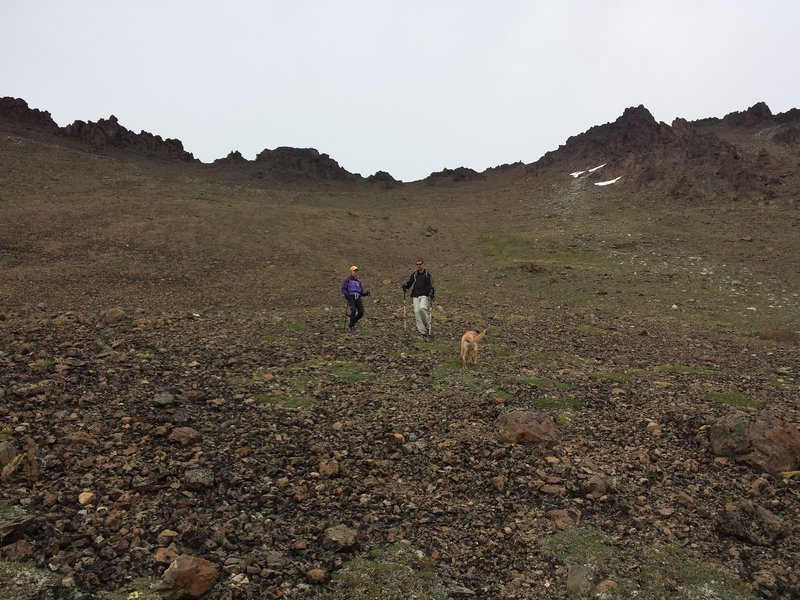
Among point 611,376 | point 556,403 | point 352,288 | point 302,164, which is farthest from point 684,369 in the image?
point 302,164

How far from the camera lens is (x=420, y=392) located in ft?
40.5

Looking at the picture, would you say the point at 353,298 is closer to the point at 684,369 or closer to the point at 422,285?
the point at 422,285

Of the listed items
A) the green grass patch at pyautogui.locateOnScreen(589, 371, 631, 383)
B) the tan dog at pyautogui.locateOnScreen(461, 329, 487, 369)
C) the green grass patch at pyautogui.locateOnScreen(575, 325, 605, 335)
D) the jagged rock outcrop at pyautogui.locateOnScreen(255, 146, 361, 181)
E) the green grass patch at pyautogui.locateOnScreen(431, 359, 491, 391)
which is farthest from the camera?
the jagged rock outcrop at pyautogui.locateOnScreen(255, 146, 361, 181)

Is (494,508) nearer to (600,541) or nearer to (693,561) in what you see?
(600,541)

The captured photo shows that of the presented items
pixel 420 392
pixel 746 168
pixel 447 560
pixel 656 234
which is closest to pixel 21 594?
pixel 447 560

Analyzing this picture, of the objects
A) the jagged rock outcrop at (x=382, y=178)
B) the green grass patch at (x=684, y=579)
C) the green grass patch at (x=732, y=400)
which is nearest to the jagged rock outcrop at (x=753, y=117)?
the jagged rock outcrop at (x=382, y=178)

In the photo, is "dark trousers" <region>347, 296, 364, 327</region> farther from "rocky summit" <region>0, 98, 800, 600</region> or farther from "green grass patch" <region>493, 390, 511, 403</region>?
"green grass patch" <region>493, 390, 511, 403</region>

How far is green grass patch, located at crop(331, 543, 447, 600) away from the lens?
584 cm

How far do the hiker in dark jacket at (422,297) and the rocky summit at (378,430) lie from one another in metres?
0.84

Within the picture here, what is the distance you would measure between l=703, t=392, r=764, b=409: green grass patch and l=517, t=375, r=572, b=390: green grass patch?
3239mm

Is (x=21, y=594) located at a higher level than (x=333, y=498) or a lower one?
higher

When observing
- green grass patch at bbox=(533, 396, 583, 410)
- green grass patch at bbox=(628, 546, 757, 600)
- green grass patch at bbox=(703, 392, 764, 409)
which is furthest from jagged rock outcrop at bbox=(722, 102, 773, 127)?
green grass patch at bbox=(628, 546, 757, 600)

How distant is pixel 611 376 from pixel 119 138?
80.5 m

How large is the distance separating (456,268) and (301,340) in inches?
874
